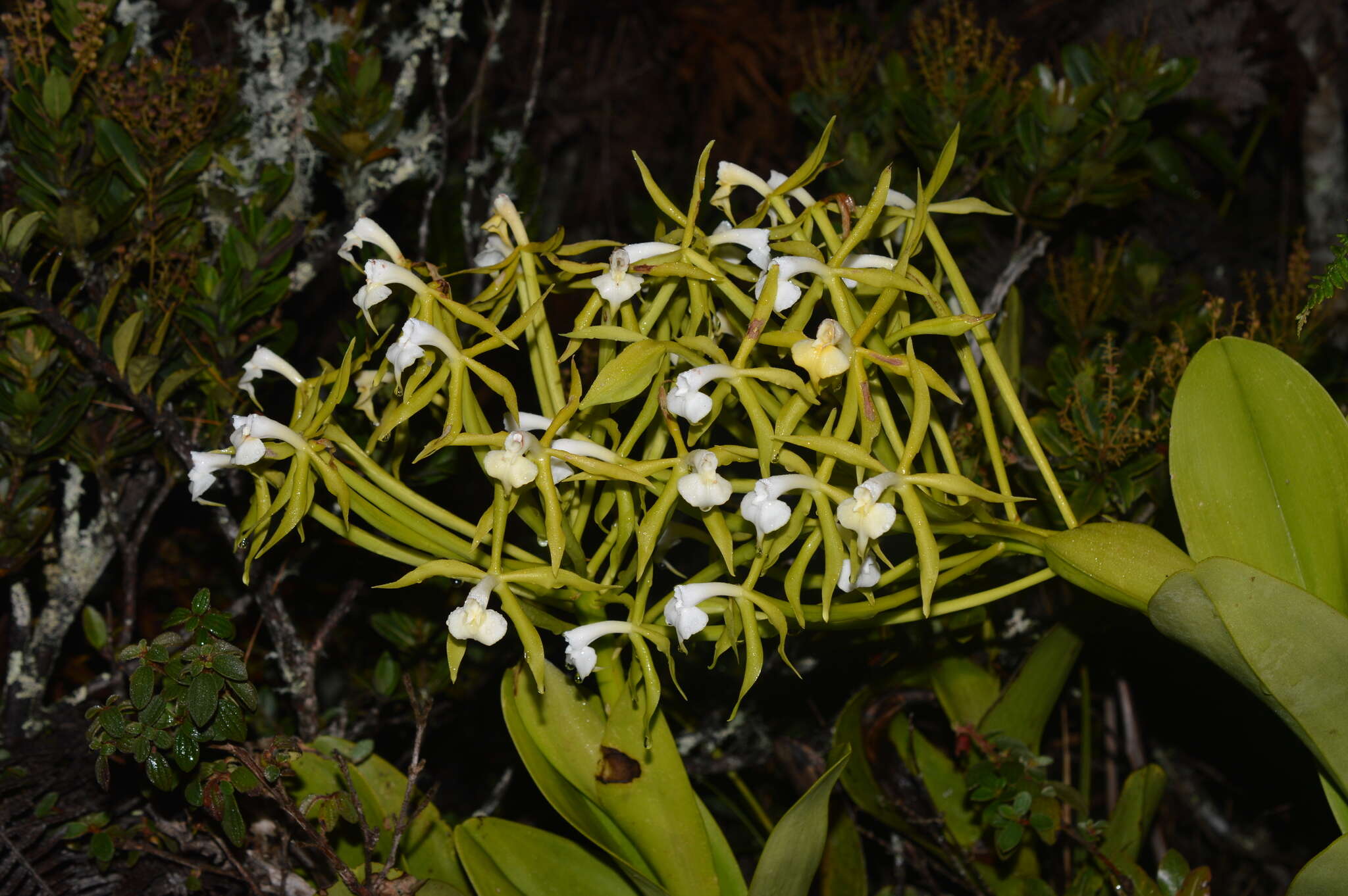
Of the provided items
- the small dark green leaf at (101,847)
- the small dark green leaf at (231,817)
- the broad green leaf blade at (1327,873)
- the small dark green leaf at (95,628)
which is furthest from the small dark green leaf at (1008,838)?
the small dark green leaf at (95,628)

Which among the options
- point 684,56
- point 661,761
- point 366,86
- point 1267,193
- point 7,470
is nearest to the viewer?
point 661,761

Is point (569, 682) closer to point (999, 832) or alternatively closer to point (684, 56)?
point (999, 832)

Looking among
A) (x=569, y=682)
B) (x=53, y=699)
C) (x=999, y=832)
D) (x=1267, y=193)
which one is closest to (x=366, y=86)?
(x=569, y=682)

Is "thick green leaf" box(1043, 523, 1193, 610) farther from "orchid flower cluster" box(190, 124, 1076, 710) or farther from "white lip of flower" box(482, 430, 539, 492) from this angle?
"white lip of flower" box(482, 430, 539, 492)

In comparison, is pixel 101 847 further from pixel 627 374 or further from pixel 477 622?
pixel 627 374

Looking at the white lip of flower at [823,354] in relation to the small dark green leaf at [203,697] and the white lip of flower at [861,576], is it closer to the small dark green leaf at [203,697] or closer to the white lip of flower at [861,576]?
the white lip of flower at [861,576]

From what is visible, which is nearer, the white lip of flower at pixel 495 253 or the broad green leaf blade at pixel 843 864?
the white lip of flower at pixel 495 253
